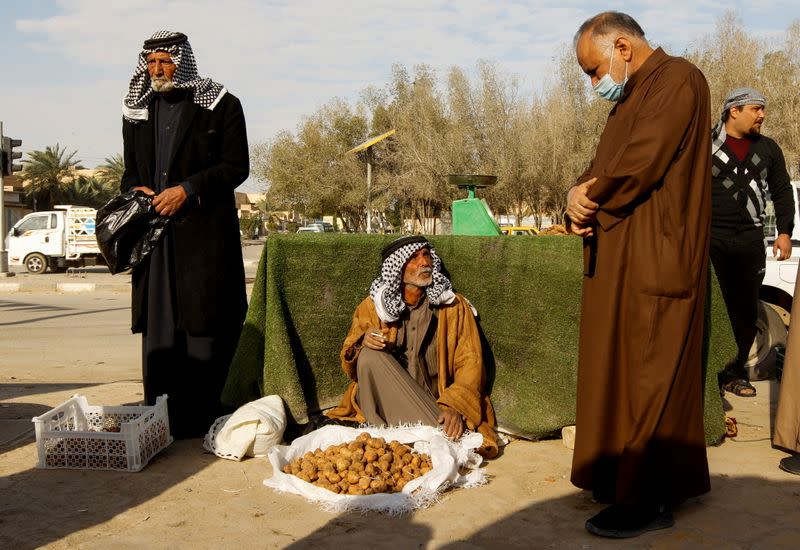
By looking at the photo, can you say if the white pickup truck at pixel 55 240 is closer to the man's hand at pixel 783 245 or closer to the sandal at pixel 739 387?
the sandal at pixel 739 387

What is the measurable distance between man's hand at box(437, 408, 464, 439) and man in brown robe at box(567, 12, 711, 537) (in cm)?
94

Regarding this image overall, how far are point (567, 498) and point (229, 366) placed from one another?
213cm

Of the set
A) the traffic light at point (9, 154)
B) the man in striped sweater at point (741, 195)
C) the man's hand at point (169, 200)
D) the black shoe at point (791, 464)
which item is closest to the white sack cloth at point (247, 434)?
the man's hand at point (169, 200)

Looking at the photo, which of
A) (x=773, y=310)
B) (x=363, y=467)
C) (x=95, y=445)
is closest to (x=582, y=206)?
(x=363, y=467)

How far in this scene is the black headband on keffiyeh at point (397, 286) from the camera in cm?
432

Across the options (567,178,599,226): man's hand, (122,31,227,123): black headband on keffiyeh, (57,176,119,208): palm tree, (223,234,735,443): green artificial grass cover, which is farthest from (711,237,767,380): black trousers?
(57,176,119,208): palm tree

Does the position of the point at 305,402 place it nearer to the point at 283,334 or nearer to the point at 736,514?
the point at 283,334

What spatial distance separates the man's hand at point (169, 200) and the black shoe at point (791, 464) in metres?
3.48

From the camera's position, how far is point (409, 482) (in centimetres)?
358

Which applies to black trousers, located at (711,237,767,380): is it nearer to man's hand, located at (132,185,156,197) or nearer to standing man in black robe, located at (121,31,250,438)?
standing man in black robe, located at (121,31,250,438)

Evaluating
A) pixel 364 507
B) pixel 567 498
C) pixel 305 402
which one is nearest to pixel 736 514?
pixel 567 498

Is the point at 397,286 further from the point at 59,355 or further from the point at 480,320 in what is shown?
the point at 59,355

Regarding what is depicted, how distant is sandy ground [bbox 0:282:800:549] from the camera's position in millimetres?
3123

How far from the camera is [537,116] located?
105 feet
